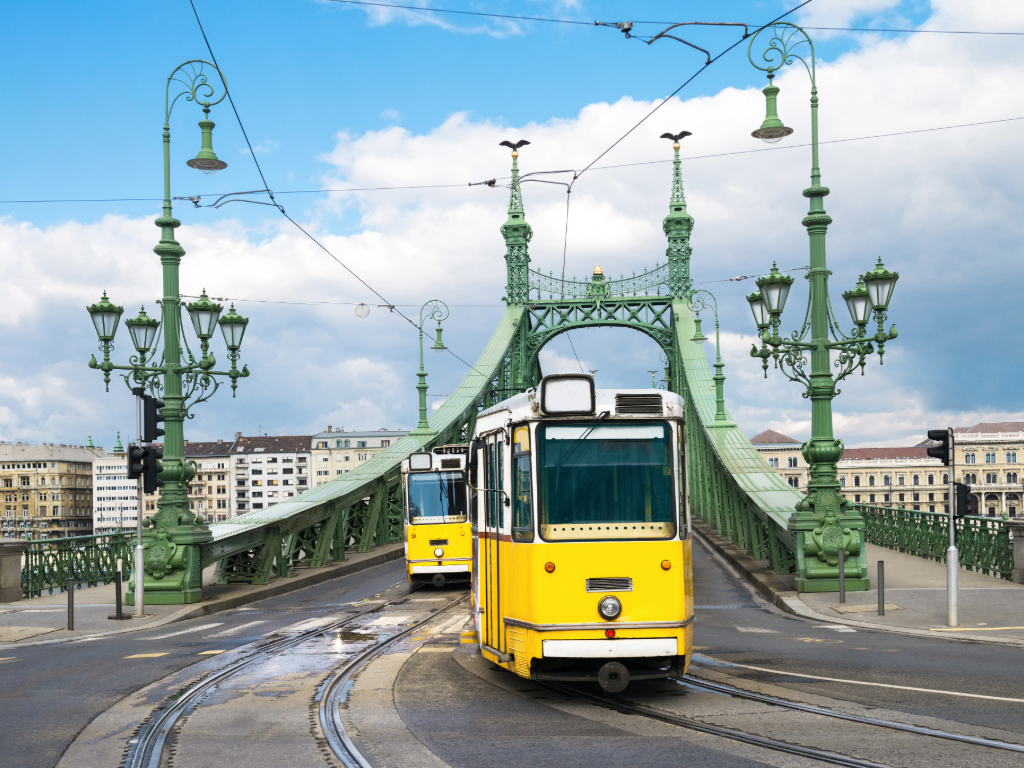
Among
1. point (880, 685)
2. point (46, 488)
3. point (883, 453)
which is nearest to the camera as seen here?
point (880, 685)

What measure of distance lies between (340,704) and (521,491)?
2.16 meters

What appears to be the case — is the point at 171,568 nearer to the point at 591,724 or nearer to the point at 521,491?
the point at 521,491

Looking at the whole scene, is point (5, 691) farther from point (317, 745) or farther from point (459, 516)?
point (459, 516)

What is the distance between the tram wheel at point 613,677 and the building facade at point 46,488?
135 meters

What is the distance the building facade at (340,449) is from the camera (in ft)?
489

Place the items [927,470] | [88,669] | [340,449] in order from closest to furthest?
[88,669]
[927,470]
[340,449]

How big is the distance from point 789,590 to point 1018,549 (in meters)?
3.78

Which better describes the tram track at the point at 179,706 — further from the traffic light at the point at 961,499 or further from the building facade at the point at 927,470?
the building facade at the point at 927,470

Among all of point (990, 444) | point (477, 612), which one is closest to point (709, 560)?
point (477, 612)

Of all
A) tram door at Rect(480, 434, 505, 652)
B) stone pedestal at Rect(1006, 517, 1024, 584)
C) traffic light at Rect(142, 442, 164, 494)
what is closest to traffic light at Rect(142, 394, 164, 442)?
traffic light at Rect(142, 442, 164, 494)

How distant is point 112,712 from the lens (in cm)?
821

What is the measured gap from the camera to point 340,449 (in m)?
150

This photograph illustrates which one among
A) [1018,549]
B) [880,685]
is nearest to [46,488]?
[1018,549]

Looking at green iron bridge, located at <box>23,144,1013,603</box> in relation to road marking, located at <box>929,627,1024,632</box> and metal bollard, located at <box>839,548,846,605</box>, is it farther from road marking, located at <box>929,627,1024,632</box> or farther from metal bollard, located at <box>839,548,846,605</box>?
road marking, located at <box>929,627,1024,632</box>
